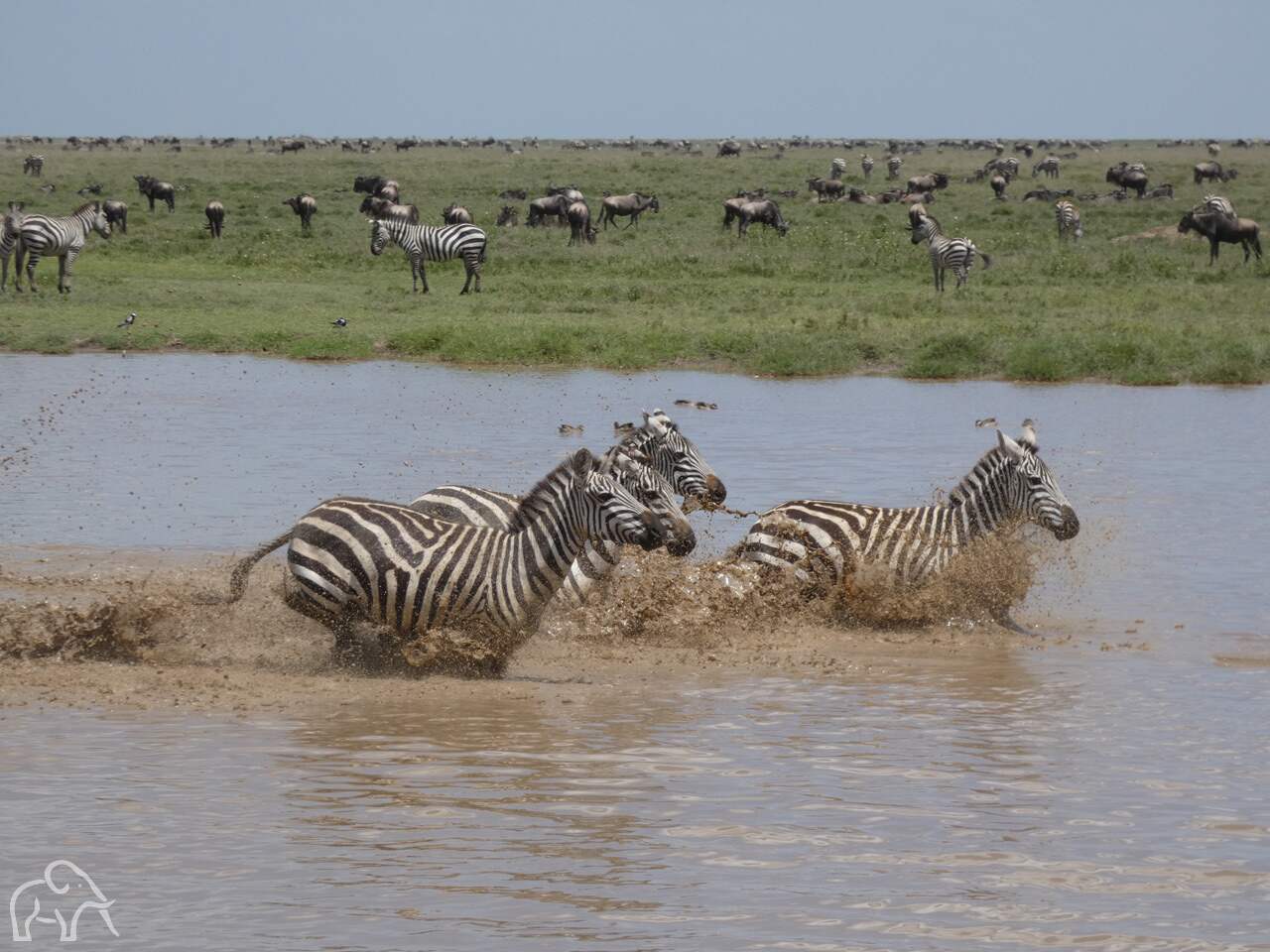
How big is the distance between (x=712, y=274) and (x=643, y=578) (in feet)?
68.2

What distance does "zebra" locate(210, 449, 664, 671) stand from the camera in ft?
26.4

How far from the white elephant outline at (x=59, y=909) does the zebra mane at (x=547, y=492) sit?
3.09 m

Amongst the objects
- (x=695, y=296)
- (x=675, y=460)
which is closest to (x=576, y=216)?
(x=695, y=296)

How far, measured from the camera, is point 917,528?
9672 mm

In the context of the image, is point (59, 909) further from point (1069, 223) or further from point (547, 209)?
point (547, 209)

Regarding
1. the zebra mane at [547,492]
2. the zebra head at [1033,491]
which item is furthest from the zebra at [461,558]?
the zebra head at [1033,491]

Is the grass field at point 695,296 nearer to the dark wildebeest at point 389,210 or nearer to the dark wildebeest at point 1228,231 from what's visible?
the dark wildebeest at point 1228,231

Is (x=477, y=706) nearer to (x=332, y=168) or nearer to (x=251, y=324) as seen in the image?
Result: (x=251, y=324)

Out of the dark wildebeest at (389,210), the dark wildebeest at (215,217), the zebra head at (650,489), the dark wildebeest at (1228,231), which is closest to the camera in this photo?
the zebra head at (650,489)

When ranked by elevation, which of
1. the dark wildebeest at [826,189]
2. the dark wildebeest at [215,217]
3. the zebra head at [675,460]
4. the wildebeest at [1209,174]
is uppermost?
the wildebeest at [1209,174]

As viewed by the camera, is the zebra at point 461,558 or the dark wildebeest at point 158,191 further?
the dark wildebeest at point 158,191

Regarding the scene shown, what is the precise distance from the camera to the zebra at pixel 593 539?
27.2 feet

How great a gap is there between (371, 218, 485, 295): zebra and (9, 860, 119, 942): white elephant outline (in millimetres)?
23676

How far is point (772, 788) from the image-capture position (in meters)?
6.53
